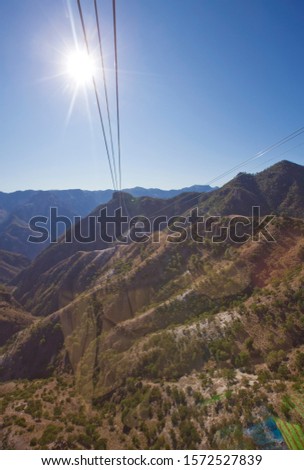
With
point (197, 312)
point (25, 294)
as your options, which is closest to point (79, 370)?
point (197, 312)

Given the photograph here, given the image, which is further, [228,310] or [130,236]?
[130,236]

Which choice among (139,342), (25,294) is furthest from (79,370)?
(25,294)

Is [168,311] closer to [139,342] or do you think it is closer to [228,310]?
[139,342]

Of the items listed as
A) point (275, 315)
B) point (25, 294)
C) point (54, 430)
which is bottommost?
point (54, 430)

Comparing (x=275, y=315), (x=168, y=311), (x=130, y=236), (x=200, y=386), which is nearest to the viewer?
(x=200, y=386)
